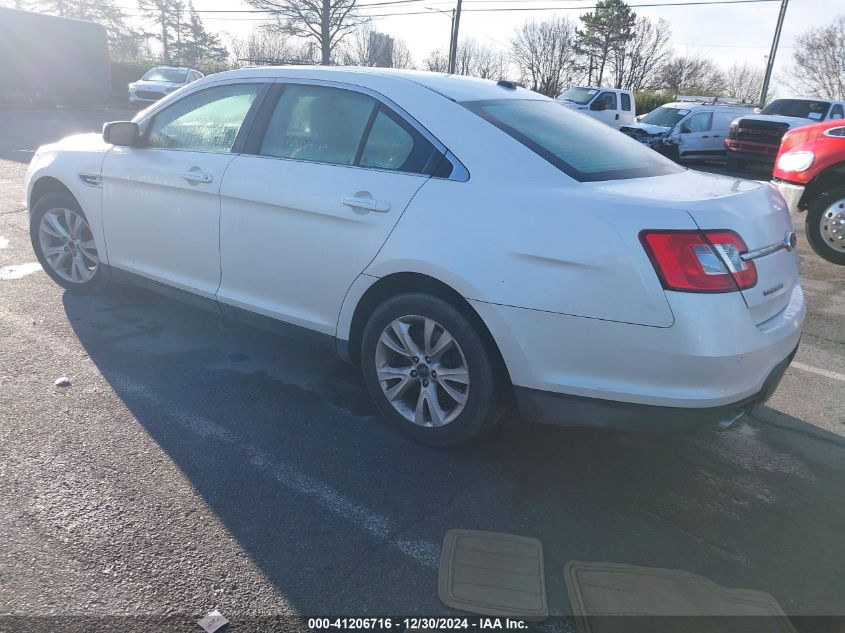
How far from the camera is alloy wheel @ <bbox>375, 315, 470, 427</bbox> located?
3291 mm

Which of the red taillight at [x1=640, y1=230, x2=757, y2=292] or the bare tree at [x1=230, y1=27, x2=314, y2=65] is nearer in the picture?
the red taillight at [x1=640, y1=230, x2=757, y2=292]

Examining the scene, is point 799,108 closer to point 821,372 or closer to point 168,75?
point 821,372

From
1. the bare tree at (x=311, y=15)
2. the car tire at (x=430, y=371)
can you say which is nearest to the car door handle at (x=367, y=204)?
the car tire at (x=430, y=371)

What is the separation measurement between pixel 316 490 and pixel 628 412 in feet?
4.47

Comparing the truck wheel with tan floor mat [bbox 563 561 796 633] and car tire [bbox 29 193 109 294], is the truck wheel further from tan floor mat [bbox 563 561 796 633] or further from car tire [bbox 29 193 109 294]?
car tire [bbox 29 193 109 294]

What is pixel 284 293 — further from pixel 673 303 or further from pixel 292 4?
pixel 292 4

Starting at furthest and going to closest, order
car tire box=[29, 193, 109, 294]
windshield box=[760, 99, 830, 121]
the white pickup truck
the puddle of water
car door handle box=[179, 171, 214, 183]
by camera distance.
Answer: the white pickup truck
windshield box=[760, 99, 830, 121]
the puddle of water
car tire box=[29, 193, 109, 294]
car door handle box=[179, 171, 214, 183]

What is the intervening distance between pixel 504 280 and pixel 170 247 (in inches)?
96.1

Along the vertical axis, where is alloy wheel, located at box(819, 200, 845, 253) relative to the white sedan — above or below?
below

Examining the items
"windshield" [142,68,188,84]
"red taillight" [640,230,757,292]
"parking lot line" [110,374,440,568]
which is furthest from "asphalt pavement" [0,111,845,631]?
"windshield" [142,68,188,84]

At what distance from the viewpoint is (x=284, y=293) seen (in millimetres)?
3893

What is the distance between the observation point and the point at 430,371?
338 centimetres

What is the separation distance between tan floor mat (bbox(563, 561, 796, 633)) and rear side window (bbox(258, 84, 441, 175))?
191 cm

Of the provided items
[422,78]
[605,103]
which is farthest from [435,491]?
[605,103]
